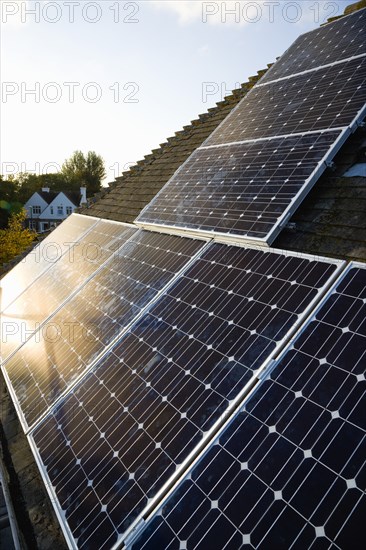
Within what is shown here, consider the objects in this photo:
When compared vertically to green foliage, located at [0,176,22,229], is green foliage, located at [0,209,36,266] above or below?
below

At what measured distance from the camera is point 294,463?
2.57 metres

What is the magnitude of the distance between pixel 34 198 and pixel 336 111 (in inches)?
2763

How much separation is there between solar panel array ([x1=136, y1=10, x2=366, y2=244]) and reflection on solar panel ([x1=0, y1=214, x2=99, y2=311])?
11.1 ft

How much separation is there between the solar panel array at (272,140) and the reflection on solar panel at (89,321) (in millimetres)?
648

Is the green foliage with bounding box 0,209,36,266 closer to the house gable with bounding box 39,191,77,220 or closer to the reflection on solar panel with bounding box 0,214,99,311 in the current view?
the reflection on solar panel with bounding box 0,214,99,311

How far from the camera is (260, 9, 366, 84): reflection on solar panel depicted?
7.20 meters

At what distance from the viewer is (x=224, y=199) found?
19.5 ft

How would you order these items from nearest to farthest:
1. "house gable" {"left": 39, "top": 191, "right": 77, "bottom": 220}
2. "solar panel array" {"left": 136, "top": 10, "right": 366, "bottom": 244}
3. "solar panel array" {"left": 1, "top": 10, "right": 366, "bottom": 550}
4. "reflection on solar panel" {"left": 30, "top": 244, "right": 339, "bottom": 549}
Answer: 1. "solar panel array" {"left": 1, "top": 10, "right": 366, "bottom": 550}
2. "reflection on solar panel" {"left": 30, "top": 244, "right": 339, "bottom": 549}
3. "solar panel array" {"left": 136, "top": 10, "right": 366, "bottom": 244}
4. "house gable" {"left": 39, "top": 191, "right": 77, "bottom": 220}

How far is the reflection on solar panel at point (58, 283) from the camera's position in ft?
22.7

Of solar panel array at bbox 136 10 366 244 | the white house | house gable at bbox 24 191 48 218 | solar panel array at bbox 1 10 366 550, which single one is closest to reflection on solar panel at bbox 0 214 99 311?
solar panel array at bbox 1 10 366 550

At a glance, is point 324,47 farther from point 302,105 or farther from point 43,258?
point 43,258

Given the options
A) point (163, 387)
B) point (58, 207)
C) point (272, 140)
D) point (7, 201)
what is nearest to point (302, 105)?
point (272, 140)

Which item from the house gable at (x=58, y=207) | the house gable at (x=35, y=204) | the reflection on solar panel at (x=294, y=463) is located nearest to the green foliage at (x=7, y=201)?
the house gable at (x=35, y=204)

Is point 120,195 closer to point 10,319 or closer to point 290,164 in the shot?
point 10,319
